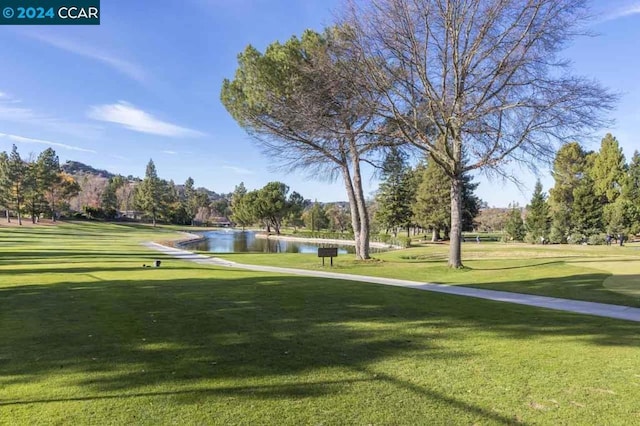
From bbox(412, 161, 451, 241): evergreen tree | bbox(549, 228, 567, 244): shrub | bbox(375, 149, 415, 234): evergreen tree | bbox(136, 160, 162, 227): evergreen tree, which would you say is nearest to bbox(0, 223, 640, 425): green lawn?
bbox(549, 228, 567, 244): shrub

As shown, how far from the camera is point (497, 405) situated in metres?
3.71

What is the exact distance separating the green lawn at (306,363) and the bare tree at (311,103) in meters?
9.68

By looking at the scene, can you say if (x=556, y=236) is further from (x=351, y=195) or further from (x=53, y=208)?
(x=53, y=208)

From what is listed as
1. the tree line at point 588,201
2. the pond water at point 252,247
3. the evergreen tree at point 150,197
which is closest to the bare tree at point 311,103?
the pond water at point 252,247

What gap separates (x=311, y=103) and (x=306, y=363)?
12932 mm

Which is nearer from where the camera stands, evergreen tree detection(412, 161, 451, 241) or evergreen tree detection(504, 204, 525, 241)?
evergreen tree detection(504, 204, 525, 241)

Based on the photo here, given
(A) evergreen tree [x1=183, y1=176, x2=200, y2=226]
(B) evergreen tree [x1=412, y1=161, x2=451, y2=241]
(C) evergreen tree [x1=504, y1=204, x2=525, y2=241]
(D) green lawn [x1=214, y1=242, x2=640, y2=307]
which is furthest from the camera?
(A) evergreen tree [x1=183, y1=176, x2=200, y2=226]

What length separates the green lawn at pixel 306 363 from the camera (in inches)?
138

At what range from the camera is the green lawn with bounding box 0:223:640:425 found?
3.51 meters

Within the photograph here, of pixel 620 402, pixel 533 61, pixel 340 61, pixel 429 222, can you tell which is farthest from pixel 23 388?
pixel 429 222

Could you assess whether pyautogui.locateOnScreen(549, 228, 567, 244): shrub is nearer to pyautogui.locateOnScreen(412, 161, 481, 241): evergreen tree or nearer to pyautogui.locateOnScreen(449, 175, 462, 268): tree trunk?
pyautogui.locateOnScreen(412, 161, 481, 241): evergreen tree

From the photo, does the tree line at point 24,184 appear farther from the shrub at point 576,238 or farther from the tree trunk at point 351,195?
the shrub at point 576,238

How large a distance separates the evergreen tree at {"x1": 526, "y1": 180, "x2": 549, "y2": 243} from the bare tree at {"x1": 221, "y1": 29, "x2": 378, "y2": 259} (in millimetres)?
26529

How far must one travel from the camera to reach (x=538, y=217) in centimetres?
4094
